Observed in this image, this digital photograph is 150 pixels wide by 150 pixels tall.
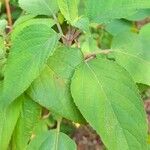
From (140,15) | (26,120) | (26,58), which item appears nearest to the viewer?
(26,58)

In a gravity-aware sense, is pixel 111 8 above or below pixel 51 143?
above

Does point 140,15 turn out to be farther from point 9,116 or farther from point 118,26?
point 9,116

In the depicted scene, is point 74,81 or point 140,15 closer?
point 74,81

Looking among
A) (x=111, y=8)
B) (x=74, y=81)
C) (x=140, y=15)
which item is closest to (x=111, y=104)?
(x=74, y=81)

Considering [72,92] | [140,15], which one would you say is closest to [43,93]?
[72,92]

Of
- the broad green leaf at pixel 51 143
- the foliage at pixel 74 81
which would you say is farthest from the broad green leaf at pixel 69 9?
Answer: the broad green leaf at pixel 51 143

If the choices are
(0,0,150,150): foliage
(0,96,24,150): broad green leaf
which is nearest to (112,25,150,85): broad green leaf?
(0,0,150,150): foliage
